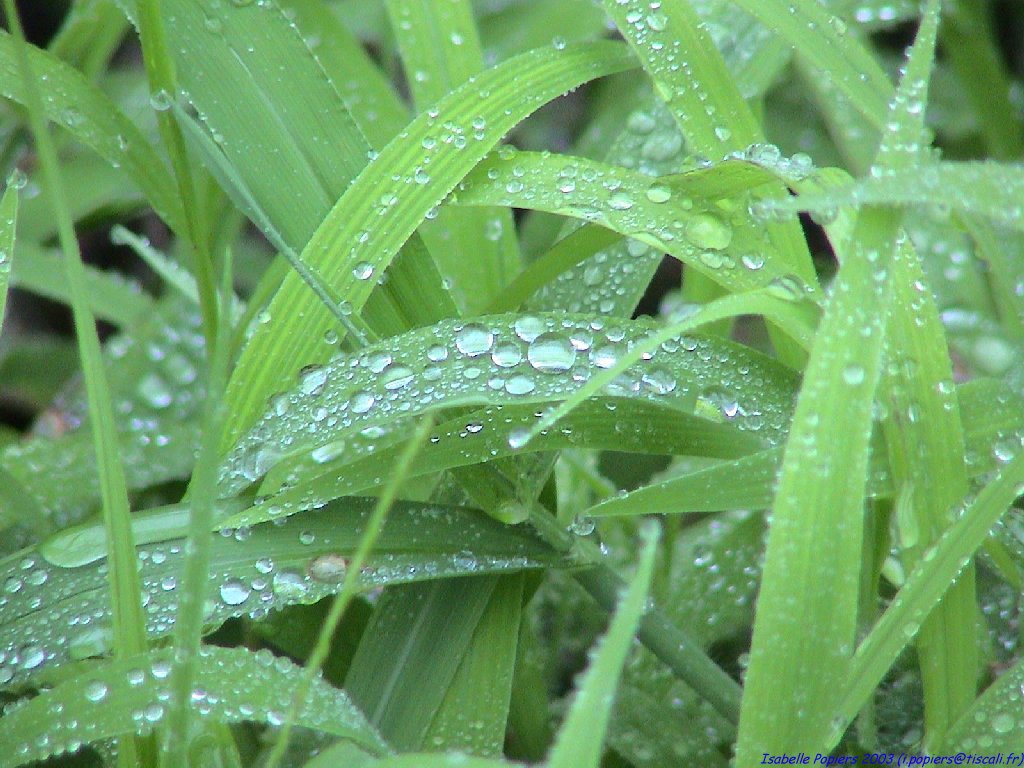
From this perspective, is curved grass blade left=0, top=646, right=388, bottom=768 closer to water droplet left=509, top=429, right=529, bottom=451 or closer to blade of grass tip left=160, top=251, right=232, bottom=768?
blade of grass tip left=160, top=251, right=232, bottom=768

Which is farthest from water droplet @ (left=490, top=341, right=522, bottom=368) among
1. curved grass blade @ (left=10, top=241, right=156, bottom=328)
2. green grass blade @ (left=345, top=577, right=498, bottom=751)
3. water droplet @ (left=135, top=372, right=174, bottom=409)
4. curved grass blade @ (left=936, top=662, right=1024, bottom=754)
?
curved grass blade @ (left=10, top=241, right=156, bottom=328)

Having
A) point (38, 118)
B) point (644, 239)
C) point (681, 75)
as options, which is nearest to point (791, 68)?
point (681, 75)

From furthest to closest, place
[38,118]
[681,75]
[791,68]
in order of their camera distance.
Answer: [791,68], [681,75], [38,118]

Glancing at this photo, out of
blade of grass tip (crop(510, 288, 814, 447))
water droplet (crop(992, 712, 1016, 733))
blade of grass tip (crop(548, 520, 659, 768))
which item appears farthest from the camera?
water droplet (crop(992, 712, 1016, 733))

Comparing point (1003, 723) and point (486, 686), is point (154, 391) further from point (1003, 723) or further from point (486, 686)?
point (1003, 723)

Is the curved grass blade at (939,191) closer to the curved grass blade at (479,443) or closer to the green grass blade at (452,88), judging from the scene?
the curved grass blade at (479,443)

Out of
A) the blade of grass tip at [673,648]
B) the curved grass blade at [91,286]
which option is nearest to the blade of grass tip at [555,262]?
the blade of grass tip at [673,648]

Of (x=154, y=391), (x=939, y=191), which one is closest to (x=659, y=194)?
(x=939, y=191)

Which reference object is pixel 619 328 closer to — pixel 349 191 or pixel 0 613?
pixel 349 191
